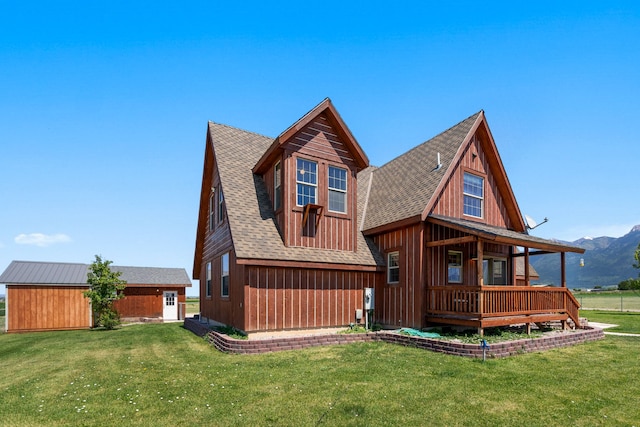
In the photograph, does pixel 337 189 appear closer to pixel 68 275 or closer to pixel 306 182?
pixel 306 182

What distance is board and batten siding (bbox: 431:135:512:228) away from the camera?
14852 mm

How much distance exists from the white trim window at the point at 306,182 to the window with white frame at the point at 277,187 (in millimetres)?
658

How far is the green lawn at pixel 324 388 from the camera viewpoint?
5.73 m

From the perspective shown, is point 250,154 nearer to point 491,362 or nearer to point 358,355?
point 358,355

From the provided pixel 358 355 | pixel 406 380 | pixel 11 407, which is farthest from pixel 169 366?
pixel 406 380

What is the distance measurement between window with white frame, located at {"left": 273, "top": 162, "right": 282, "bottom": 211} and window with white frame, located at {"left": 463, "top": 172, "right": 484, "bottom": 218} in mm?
7449

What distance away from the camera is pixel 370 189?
1903 centimetres

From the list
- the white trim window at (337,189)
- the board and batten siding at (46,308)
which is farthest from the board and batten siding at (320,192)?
the board and batten siding at (46,308)

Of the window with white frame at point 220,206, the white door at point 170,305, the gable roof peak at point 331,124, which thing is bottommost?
the white door at point 170,305

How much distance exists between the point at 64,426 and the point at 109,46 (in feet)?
38.5

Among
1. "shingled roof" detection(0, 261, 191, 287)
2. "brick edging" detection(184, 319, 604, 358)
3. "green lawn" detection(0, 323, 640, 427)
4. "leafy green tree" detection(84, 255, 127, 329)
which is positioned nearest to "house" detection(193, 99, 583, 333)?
"brick edging" detection(184, 319, 604, 358)

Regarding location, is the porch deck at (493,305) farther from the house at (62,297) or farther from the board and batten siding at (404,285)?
the house at (62,297)

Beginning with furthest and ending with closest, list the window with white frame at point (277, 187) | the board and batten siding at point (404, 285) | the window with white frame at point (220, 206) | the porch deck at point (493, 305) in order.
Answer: the window with white frame at point (220, 206) < the window with white frame at point (277, 187) < the board and batten siding at point (404, 285) < the porch deck at point (493, 305)

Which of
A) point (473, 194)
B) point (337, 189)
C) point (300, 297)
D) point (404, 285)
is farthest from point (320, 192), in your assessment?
point (473, 194)
